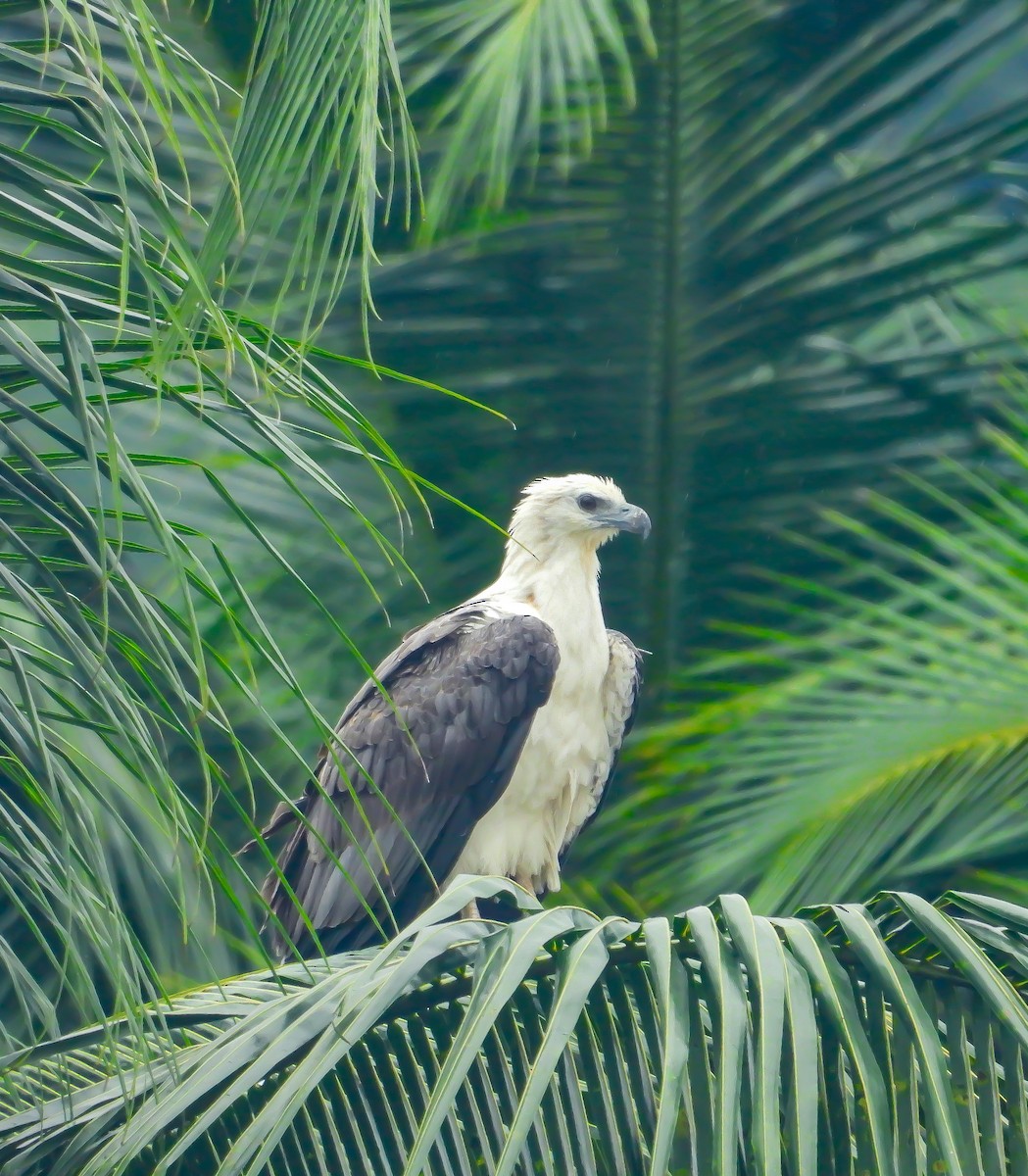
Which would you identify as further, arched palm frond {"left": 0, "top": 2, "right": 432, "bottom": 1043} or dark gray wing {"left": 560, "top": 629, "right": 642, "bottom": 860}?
dark gray wing {"left": 560, "top": 629, "right": 642, "bottom": 860}

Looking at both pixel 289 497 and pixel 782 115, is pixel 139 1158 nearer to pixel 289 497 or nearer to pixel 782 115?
pixel 289 497

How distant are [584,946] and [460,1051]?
261 mm

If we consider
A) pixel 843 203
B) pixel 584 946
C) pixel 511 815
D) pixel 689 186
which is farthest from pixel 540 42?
pixel 584 946

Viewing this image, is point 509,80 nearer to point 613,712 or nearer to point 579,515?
point 579,515

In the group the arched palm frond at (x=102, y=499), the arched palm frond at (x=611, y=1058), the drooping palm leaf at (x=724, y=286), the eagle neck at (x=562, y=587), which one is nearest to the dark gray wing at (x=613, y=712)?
the eagle neck at (x=562, y=587)

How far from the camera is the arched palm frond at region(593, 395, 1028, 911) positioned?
A: 4125 mm

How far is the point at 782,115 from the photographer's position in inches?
203

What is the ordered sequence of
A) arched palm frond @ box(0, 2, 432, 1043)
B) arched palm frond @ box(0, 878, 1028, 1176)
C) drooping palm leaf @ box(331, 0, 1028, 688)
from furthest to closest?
drooping palm leaf @ box(331, 0, 1028, 688) < arched palm frond @ box(0, 878, 1028, 1176) < arched palm frond @ box(0, 2, 432, 1043)

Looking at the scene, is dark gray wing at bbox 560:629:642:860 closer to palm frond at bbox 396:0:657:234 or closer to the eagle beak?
the eagle beak

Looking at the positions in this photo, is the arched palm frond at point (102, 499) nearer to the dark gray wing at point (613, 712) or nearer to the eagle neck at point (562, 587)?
the eagle neck at point (562, 587)

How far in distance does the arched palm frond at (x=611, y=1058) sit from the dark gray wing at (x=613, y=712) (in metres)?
2.49

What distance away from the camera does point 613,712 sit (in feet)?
14.9

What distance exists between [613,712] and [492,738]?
0.52 metres

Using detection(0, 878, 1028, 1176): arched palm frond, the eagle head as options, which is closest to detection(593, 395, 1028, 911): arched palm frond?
the eagle head
